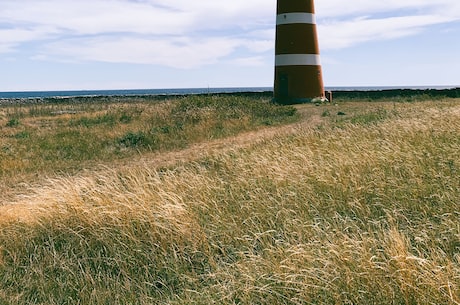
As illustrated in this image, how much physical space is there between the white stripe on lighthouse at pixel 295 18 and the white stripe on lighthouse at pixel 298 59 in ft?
6.13

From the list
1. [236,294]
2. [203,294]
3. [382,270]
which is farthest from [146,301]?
[382,270]

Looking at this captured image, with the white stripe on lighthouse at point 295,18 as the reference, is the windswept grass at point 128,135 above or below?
below

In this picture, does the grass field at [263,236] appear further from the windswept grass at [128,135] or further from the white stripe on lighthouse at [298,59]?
the white stripe on lighthouse at [298,59]

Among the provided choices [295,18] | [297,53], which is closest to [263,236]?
[297,53]

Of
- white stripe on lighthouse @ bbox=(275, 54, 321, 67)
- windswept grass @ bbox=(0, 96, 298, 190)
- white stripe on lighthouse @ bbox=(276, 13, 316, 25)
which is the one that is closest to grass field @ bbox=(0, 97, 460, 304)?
windswept grass @ bbox=(0, 96, 298, 190)

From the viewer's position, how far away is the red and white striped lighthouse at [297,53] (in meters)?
23.4

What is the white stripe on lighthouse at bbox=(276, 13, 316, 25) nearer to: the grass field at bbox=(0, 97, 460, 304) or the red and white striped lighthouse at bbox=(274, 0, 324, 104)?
the red and white striped lighthouse at bbox=(274, 0, 324, 104)

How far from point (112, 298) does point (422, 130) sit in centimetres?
676

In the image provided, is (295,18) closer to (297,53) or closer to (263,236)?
(297,53)

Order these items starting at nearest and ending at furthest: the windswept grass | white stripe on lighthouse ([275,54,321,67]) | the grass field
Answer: the grass field
the windswept grass
white stripe on lighthouse ([275,54,321,67])

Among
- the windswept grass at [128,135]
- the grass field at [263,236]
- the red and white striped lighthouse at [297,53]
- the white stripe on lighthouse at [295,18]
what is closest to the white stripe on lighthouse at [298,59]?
the red and white striped lighthouse at [297,53]

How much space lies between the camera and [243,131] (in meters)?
15.7

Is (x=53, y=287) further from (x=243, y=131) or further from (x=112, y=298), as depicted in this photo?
(x=243, y=131)

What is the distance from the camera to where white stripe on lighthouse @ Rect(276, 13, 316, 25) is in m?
23.4
